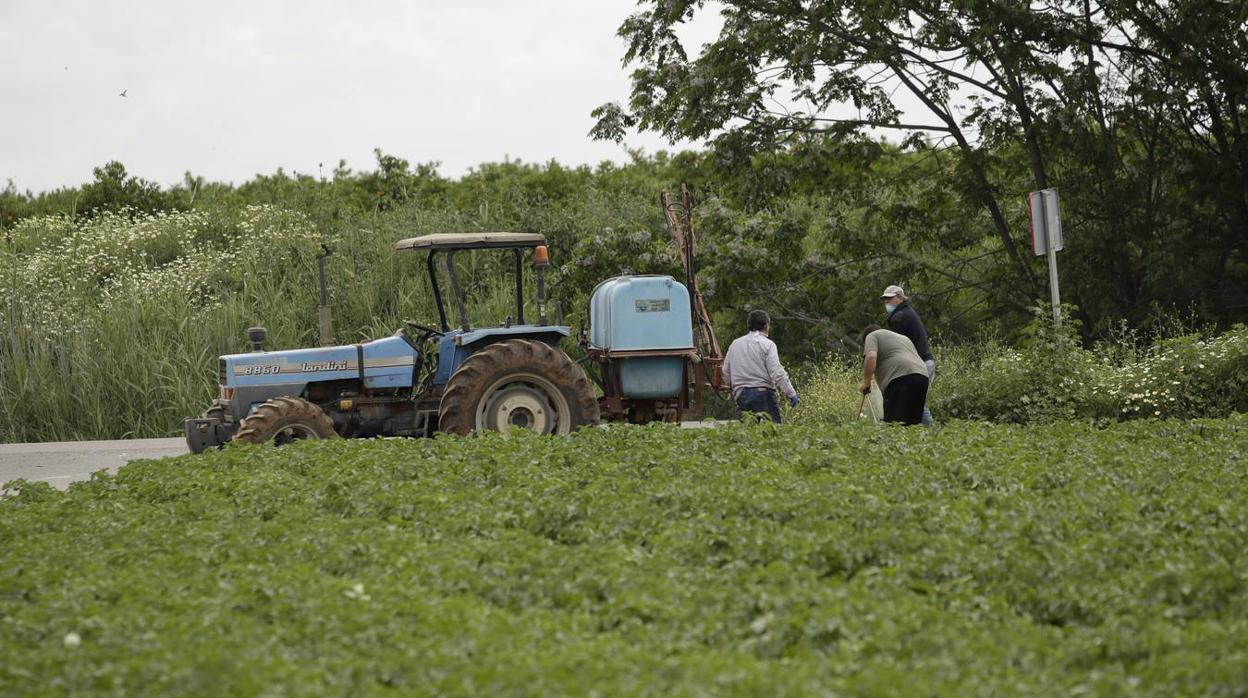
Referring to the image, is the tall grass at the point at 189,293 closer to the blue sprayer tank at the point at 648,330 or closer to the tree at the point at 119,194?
the tree at the point at 119,194

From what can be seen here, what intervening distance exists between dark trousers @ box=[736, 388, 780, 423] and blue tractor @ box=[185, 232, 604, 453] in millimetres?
1420

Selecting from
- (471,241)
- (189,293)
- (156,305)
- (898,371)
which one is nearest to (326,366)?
(471,241)

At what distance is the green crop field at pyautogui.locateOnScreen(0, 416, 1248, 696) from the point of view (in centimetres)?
477

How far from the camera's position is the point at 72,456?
598 inches

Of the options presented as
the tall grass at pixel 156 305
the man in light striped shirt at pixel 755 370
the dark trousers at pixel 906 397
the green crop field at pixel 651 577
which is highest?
the tall grass at pixel 156 305

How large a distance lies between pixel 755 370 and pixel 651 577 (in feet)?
23.6

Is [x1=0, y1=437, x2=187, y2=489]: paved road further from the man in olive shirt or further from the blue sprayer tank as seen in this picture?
the man in olive shirt

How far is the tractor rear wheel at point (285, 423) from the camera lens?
11669 mm

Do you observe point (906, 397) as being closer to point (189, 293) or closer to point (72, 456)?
point (72, 456)

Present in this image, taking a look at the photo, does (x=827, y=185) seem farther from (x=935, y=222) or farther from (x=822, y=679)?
(x=822, y=679)

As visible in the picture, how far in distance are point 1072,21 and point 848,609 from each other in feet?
50.0

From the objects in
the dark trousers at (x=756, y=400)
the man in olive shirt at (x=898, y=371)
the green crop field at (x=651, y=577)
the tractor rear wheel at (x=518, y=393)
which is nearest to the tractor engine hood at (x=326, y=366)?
the tractor rear wheel at (x=518, y=393)

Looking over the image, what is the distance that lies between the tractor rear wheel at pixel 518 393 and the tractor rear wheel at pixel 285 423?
3.42 ft

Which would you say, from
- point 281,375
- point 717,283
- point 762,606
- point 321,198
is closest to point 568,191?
point 321,198
